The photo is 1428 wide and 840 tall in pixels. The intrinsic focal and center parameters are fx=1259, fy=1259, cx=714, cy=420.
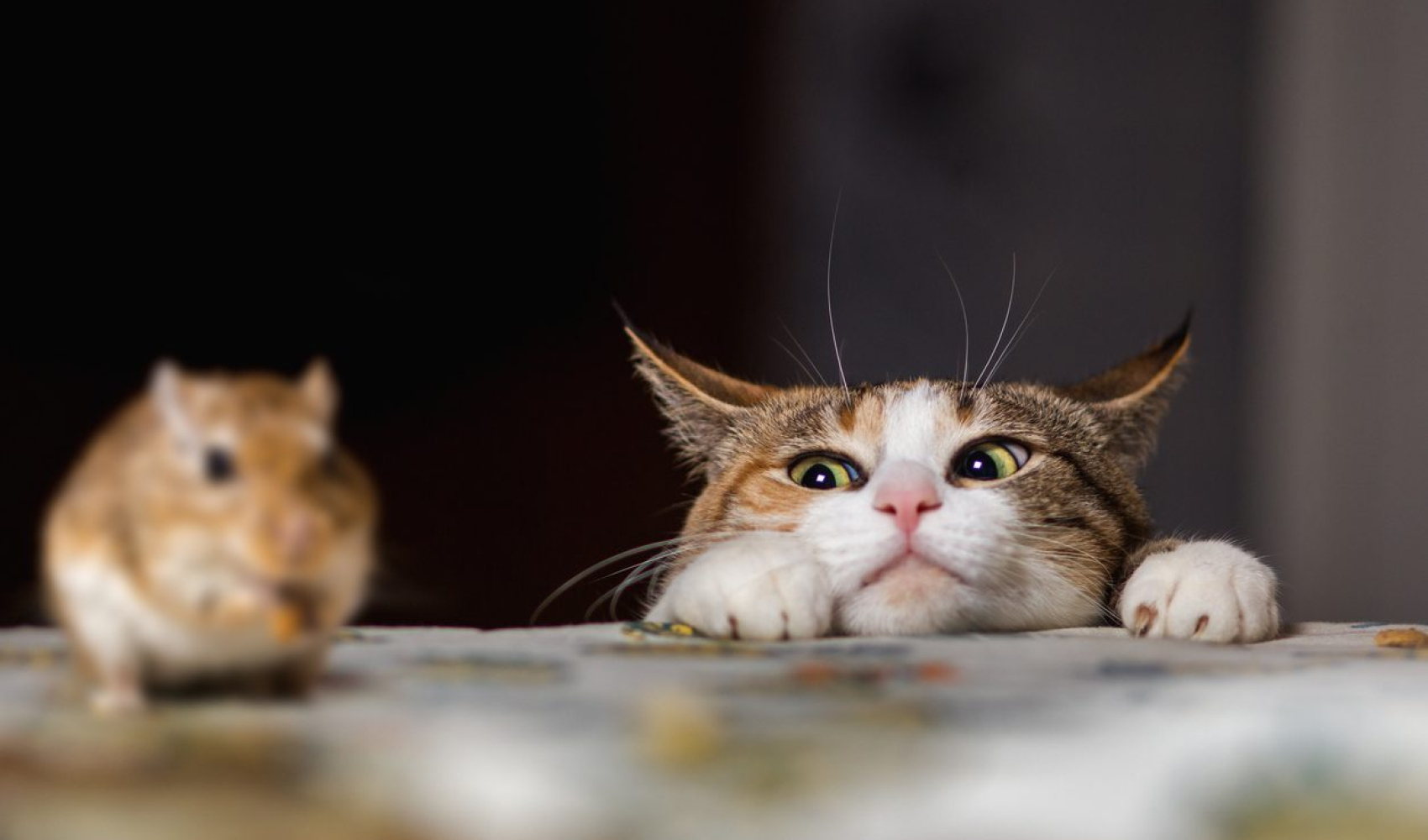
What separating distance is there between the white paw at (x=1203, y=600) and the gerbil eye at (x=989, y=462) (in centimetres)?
25

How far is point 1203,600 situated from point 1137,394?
1.89ft

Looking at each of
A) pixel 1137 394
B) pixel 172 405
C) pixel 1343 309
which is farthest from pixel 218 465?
pixel 1343 309

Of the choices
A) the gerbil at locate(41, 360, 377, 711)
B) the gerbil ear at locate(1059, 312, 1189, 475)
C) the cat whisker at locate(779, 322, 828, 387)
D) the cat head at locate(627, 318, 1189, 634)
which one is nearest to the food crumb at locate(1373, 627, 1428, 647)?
the cat head at locate(627, 318, 1189, 634)

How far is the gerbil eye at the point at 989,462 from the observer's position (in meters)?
1.55

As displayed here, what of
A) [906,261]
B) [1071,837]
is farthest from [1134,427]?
[906,261]

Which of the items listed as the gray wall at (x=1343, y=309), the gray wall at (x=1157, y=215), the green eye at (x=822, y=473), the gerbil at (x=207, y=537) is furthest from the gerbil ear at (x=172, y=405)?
the gray wall at (x=1343, y=309)

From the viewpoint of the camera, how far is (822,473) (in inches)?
62.6

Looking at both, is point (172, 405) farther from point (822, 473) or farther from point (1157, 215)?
point (1157, 215)

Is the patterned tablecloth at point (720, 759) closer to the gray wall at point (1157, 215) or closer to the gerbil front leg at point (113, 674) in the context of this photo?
the gerbil front leg at point (113, 674)

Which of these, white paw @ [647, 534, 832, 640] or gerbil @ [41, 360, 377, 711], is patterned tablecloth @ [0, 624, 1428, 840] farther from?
white paw @ [647, 534, 832, 640]

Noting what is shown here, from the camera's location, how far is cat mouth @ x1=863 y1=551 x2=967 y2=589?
1345 mm

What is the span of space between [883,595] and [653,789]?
82 cm

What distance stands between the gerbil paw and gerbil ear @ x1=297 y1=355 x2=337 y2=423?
0.54 feet

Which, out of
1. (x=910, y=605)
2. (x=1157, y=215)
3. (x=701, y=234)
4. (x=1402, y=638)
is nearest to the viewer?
(x=1402, y=638)
